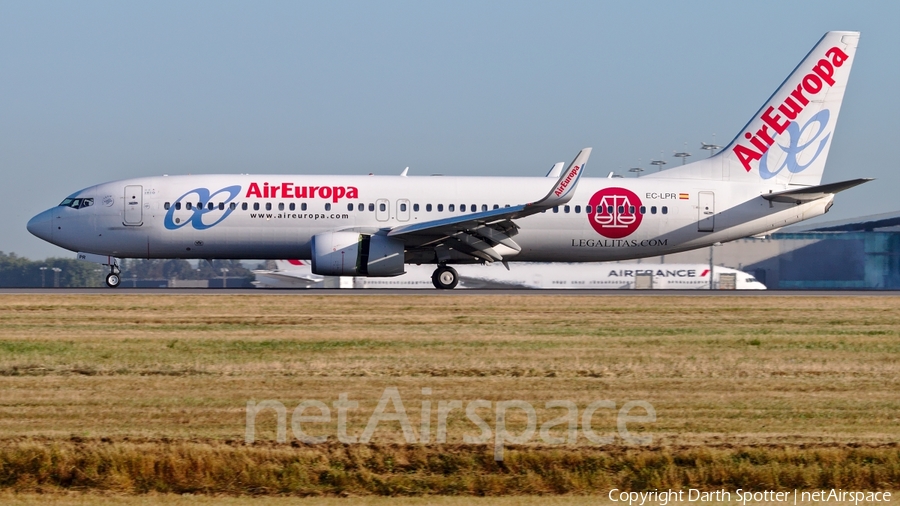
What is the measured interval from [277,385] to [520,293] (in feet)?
58.4

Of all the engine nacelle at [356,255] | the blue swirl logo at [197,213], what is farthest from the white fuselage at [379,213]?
the engine nacelle at [356,255]

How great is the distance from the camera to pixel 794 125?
3688 centimetres

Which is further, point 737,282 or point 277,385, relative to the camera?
point 737,282

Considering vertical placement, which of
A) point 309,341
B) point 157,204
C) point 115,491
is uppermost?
point 157,204

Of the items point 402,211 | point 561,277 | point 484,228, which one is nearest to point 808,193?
point 484,228

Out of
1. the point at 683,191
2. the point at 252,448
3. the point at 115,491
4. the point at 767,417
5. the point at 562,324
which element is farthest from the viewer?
the point at 683,191

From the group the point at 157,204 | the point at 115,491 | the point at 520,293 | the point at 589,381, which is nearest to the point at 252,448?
the point at 115,491

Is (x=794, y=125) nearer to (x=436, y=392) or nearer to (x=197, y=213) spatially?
(x=197, y=213)

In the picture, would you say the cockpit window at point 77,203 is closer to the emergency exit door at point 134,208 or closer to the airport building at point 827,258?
the emergency exit door at point 134,208

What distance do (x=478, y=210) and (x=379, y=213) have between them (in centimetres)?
325

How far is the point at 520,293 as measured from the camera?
3275cm

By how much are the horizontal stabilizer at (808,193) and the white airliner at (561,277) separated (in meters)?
30.5

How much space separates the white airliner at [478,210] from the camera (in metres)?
33.9

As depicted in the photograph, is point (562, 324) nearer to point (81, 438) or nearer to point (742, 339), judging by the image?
point (742, 339)
